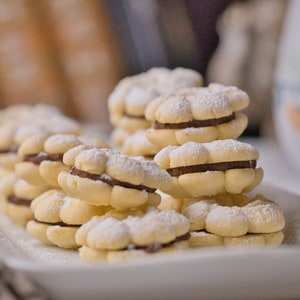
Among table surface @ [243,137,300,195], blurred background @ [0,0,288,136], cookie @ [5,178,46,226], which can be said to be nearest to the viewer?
cookie @ [5,178,46,226]

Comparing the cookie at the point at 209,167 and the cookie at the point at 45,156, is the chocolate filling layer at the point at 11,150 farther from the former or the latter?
the cookie at the point at 209,167

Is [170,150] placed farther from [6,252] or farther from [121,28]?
[121,28]

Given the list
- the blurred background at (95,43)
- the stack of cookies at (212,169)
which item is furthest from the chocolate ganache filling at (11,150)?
the blurred background at (95,43)

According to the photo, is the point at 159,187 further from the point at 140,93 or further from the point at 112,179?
the point at 140,93

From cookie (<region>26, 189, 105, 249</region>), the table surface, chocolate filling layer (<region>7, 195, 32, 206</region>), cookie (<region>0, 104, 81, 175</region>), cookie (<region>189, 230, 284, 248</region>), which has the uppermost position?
cookie (<region>0, 104, 81, 175</region>)

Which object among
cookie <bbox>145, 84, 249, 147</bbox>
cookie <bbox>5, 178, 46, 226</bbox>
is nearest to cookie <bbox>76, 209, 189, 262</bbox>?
cookie <bbox>145, 84, 249, 147</bbox>

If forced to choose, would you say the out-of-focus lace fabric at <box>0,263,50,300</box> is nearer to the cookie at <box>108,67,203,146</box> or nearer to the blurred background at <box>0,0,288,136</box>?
the cookie at <box>108,67,203,146</box>

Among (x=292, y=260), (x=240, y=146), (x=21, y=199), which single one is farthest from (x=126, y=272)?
(x=21, y=199)
